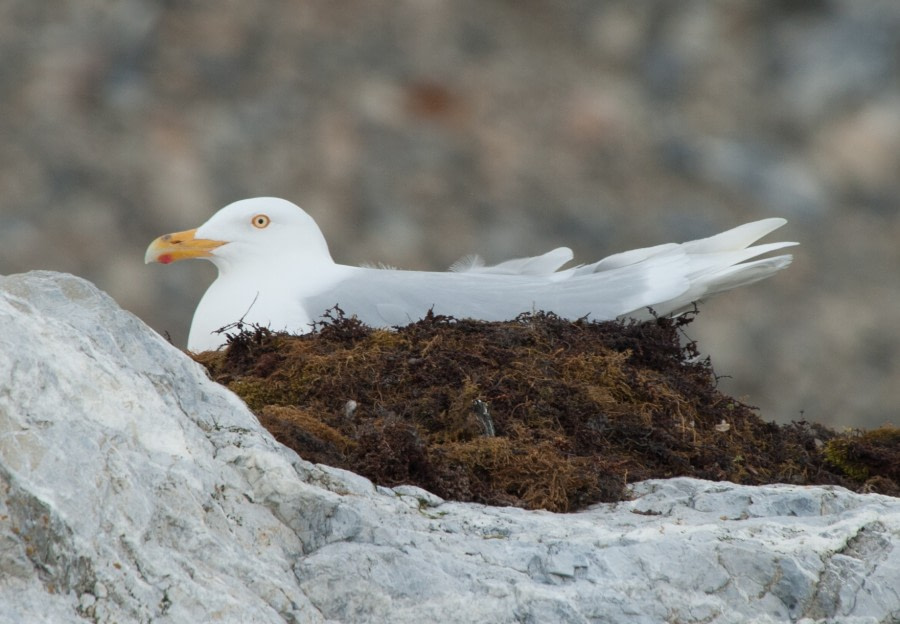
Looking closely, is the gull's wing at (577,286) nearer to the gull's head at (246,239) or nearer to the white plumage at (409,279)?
the white plumage at (409,279)

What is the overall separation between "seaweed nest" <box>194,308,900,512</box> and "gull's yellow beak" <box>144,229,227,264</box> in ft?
4.35

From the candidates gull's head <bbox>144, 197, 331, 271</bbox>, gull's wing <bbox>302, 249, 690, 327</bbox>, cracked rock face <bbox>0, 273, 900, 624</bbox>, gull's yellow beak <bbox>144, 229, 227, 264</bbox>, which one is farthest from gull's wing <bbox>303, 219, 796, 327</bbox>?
cracked rock face <bbox>0, 273, 900, 624</bbox>

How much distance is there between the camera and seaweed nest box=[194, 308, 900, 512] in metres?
3.54

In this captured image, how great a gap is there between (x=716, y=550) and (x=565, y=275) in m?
3.20

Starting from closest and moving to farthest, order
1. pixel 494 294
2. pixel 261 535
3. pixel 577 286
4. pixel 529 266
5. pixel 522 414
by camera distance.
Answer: pixel 261 535
pixel 522 414
pixel 494 294
pixel 577 286
pixel 529 266

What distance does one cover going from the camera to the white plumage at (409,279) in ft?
18.3

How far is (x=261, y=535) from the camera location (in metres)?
2.79

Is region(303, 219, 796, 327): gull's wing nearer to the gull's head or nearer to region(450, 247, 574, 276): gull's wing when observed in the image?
region(450, 247, 574, 276): gull's wing

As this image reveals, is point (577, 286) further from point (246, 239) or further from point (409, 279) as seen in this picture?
point (246, 239)

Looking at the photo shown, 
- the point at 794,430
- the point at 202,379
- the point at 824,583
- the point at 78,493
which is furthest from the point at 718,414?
the point at 78,493

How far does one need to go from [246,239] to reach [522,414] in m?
2.57

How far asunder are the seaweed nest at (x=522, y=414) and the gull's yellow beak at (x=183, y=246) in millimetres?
1327

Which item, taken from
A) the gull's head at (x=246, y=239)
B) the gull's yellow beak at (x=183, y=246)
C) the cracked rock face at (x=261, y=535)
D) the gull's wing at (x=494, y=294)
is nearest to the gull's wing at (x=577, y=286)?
the gull's wing at (x=494, y=294)

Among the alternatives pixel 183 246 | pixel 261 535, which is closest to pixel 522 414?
pixel 261 535
